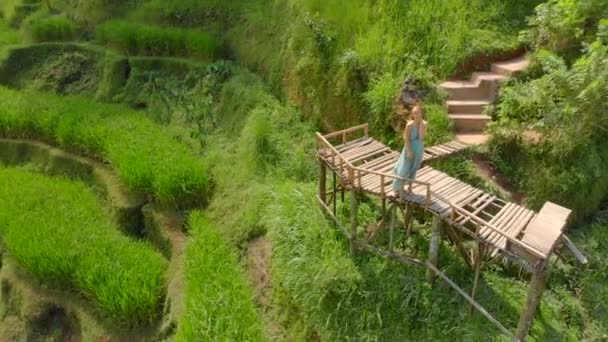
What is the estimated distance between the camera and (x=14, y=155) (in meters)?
9.75

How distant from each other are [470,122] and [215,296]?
12.9ft

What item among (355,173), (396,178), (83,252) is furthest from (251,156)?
(396,178)

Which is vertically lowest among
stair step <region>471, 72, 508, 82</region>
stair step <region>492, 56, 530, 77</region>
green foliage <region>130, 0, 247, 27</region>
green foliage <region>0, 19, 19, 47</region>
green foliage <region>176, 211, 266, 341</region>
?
green foliage <region>176, 211, 266, 341</region>

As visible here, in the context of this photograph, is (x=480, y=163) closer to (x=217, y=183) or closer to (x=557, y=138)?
(x=557, y=138)

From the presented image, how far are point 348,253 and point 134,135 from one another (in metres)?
5.37

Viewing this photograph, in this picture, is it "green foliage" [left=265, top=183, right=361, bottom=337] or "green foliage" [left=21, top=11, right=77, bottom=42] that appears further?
"green foliage" [left=21, top=11, right=77, bottom=42]

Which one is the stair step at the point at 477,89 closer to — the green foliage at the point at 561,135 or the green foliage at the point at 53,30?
the green foliage at the point at 561,135

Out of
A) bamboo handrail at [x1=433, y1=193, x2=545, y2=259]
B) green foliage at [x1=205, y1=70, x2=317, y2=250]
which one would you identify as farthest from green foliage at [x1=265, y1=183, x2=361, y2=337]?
bamboo handrail at [x1=433, y1=193, x2=545, y2=259]

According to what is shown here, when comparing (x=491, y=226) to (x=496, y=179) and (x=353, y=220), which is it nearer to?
(x=353, y=220)

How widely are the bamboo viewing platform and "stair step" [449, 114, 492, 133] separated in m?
0.59

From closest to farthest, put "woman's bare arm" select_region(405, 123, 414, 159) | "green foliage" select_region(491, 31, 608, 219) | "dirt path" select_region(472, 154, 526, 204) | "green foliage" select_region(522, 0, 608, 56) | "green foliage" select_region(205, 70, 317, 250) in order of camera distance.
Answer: "woman's bare arm" select_region(405, 123, 414, 159) < "green foliage" select_region(491, 31, 608, 219) < "dirt path" select_region(472, 154, 526, 204) < "green foliage" select_region(522, 0, 608, 56) < "green foliage" select_region(205, 70, 317, 250)

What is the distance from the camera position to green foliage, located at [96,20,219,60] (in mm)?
10523

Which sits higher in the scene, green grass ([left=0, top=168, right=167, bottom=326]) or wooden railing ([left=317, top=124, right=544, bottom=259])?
wooden railing ([left=317, top=124, right=544, bottom=259])

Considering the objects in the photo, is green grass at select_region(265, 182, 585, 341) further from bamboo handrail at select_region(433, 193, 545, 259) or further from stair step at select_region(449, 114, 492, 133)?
stair step at select_region(449, 114, 492, 133)
